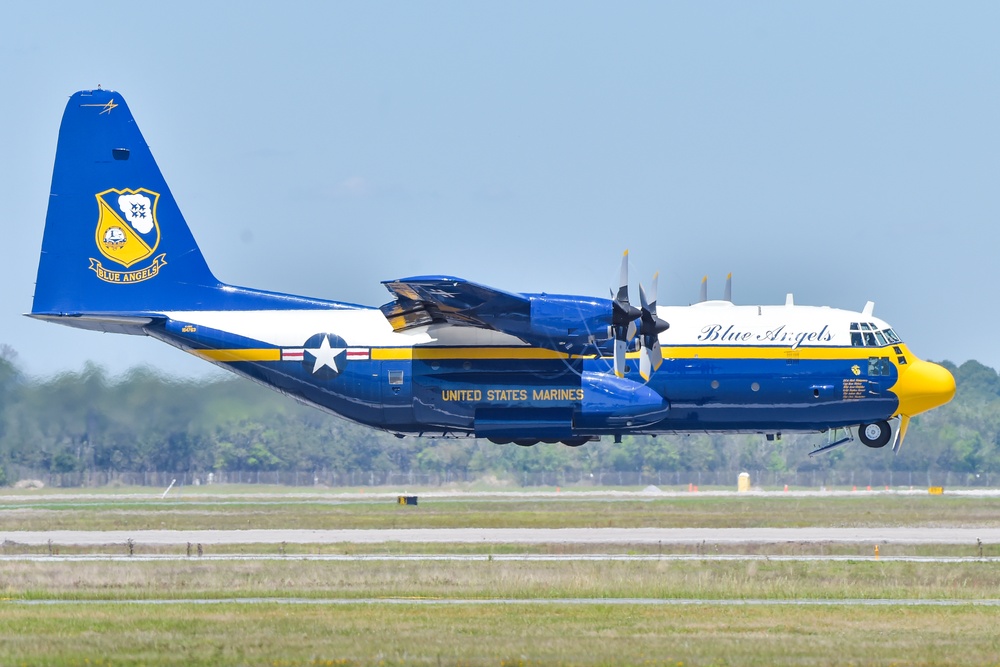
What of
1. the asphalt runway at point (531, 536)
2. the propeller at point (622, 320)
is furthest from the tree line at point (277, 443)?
the propeller at point (622, 320)

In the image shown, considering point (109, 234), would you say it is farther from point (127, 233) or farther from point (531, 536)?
point (531, 536)

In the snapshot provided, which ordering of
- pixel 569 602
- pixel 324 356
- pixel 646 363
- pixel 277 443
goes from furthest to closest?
1. pixel 277 443
2. pixel 324 356
3. pixel 646 363
4. pixel 569 602

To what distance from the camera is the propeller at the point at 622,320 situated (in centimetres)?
3888

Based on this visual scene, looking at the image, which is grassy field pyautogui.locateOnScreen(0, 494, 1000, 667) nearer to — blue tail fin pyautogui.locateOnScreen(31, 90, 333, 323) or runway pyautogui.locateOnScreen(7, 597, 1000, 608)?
runway pyautogui.locateOnScreen(7, 597, 1000, 608)

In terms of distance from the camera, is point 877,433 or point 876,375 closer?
point 876,375

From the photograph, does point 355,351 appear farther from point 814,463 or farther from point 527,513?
point 814,463

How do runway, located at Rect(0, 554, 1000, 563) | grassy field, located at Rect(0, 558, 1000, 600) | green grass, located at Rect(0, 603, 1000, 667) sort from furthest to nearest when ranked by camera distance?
runway, located at Rect(0, 554, 1000, 563) < grassy field, located at Rect(0, 558, 1000, 600) < green grass, located at Rect(0, 603, 1000, 667)

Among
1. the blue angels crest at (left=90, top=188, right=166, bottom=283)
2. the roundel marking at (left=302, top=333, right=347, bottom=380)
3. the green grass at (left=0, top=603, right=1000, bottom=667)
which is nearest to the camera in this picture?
the green grass at (left=0, top=603, right=1000, bottom=667)

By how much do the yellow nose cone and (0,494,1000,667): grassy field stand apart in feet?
16.5

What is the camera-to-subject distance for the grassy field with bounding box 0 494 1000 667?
22.6 meters

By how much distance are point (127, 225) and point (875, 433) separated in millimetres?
24139

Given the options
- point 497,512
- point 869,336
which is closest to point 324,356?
point 869,336

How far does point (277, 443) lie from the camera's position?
75.2m

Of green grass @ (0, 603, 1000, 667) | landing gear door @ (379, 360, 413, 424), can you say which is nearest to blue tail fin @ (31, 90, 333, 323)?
landing gear door @ (379, 360, 413, 424)
